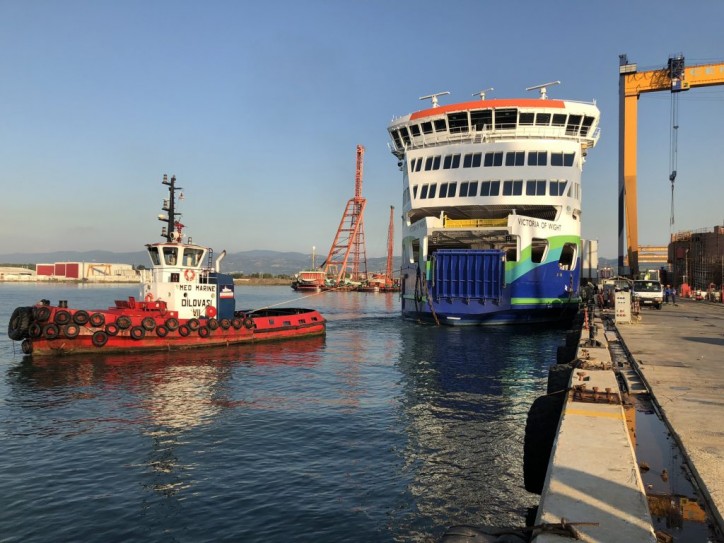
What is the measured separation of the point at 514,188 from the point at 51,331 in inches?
1044

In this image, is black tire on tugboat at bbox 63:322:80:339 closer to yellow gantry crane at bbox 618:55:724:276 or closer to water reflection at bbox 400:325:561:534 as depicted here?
water reflection at bbox 400:325:561:534

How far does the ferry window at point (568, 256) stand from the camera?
3475 centimetres

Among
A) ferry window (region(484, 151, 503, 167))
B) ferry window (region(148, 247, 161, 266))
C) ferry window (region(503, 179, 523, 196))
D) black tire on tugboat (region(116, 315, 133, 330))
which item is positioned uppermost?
ferry window (region(484, 151, 503, 167))

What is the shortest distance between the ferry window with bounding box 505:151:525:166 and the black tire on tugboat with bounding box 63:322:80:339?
25982mm

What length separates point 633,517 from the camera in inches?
169

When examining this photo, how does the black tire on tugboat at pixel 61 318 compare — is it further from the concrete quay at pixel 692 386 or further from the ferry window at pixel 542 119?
the ferry window at pixel 542 119

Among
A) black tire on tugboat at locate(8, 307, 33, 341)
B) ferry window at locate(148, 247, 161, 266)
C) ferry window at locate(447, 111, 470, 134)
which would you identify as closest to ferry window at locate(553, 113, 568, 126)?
ferry window at locate(447, 111, 470, 134)

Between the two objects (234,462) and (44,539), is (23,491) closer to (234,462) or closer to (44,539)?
(44,539)

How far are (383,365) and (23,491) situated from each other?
14.6 m

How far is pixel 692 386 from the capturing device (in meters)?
10.3

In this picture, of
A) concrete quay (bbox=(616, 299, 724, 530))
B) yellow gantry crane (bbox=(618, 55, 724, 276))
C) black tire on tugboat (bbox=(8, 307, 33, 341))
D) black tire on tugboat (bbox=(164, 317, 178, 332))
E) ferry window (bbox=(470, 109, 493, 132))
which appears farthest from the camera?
yellow gantry crane (bbox=(618, 55, 724, 276))

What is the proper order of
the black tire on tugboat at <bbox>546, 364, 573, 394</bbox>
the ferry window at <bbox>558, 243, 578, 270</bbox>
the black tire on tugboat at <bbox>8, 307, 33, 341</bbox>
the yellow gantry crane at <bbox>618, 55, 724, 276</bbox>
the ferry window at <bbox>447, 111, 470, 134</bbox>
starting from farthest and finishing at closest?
1. the yellow gantry crane at <bbox>618, 55, 724, 276</bbox>
2. the ferry window at <bbox>447, 111, 470, 134</bbox>
3. the ferry window at <bbox>558, 243, 578, 270</bbox>
4. the black tire on tugboat at <bbox>8, 307, 33, 341</bbox>
5. the black tire on tugboat at <bbox>546, 364, 573, 394</bbox>

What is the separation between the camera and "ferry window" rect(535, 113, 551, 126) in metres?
36.1

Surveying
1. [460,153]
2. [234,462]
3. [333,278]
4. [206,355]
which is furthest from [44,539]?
[333,278]
